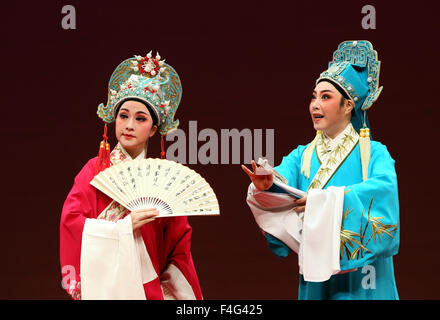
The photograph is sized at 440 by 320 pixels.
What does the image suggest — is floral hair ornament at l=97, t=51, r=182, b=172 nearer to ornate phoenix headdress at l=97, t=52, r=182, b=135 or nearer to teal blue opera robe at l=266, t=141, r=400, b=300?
ornate phoenix headdress at l=97, t=52, r=182, b=135

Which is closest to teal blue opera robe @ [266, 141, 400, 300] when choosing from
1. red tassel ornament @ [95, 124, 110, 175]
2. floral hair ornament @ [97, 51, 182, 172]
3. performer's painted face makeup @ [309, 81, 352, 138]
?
performer's painted face makeup @ [309, 81, 352, 138]

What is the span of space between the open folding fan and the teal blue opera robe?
1.22 ft

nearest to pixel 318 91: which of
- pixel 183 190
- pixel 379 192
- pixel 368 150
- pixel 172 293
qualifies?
pixel 368 150

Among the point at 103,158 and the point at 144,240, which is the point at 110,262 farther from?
the point at 103,158

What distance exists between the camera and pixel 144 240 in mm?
3291

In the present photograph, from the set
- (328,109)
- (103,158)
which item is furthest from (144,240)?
(328,109)

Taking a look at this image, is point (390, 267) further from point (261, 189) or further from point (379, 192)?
point (261, 189)

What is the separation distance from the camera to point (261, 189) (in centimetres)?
333

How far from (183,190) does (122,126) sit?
17.8 inches

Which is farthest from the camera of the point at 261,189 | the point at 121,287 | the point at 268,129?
the point at 268,129

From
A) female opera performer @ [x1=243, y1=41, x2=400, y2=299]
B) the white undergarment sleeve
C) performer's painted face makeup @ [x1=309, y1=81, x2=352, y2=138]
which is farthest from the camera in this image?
performer's painted face makeup @ [x1=309, y1=81, x2=352, y2=138]

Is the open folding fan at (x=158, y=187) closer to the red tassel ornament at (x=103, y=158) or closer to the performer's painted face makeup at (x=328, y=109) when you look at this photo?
the red tassel ornament at (x=103, y=158)

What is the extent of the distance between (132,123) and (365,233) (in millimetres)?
1209

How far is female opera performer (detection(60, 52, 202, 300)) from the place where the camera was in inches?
122
